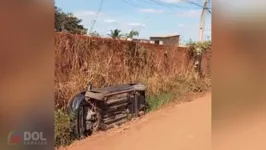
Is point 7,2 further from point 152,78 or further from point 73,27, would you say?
point 152,78

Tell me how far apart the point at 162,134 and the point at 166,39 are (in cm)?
135

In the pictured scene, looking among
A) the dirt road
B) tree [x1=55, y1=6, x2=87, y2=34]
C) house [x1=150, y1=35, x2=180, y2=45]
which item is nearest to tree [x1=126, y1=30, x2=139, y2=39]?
house [x1=150, y1=35, x2=180, y2=45]

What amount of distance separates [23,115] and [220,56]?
159cm

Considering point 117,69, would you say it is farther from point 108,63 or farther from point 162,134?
point 162,134

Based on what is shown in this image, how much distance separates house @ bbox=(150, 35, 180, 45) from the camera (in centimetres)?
434

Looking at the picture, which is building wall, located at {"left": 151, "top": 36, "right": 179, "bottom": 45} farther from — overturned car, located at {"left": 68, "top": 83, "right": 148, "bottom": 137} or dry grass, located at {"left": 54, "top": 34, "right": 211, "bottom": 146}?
overturned car, located at {"left": 68, "top": 83, "right": 148, "bottom": 137}

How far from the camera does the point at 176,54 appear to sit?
16.9ft

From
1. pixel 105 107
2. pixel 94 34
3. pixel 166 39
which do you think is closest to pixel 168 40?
pixel 166 39

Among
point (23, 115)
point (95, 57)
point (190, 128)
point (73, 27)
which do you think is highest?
point (73, 27)

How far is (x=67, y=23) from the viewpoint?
355 cm

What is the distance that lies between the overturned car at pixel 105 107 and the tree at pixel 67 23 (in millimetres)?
630

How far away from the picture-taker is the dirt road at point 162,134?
132 inches

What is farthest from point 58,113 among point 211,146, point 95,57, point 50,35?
point 211,146

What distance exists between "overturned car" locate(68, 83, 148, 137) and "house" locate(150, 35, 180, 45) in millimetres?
601
